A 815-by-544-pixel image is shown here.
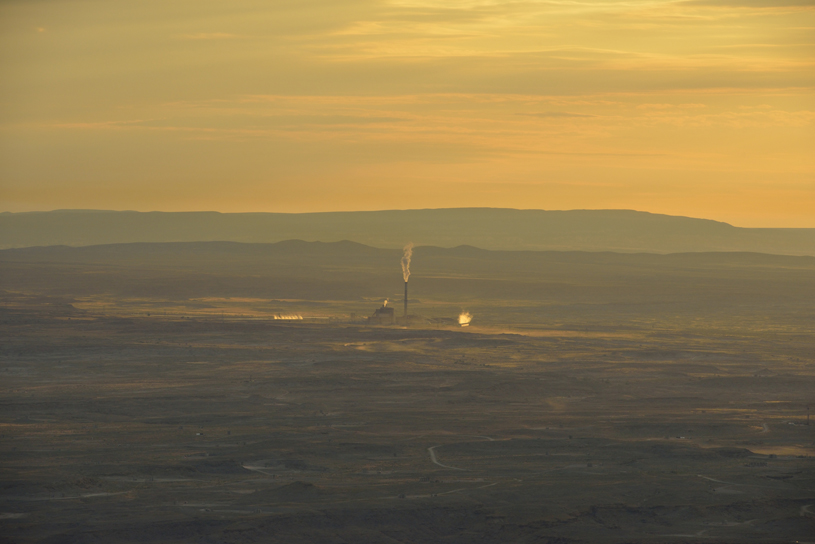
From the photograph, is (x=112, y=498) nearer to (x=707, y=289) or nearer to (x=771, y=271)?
(x=707, y=289)

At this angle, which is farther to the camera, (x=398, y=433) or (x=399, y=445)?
(x=398, y=433)

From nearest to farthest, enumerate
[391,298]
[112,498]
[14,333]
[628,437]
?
[112,498] → [628,437] → [14,333] → [391,298]

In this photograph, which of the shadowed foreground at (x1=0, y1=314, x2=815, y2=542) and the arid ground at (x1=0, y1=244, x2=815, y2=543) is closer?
the shadowed foreground at (x1=0, y1=314, x2=815, y2=542)

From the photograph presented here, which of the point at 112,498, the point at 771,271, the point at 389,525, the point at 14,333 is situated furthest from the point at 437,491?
the point at 771,271

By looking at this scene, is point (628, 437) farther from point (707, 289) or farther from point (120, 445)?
point (707, 289)

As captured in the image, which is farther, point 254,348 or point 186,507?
point 254,348

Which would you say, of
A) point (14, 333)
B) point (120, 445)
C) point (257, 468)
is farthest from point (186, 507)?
point (14, 333)

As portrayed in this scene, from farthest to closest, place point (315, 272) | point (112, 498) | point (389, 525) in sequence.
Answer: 1. point (315, 272)
2. point (112, 498)
3. point (389, 525)

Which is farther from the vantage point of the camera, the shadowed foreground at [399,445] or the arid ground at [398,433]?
the arid ground at [398,433]

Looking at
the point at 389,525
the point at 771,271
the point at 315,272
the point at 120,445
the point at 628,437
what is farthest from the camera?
the point at 771,271
